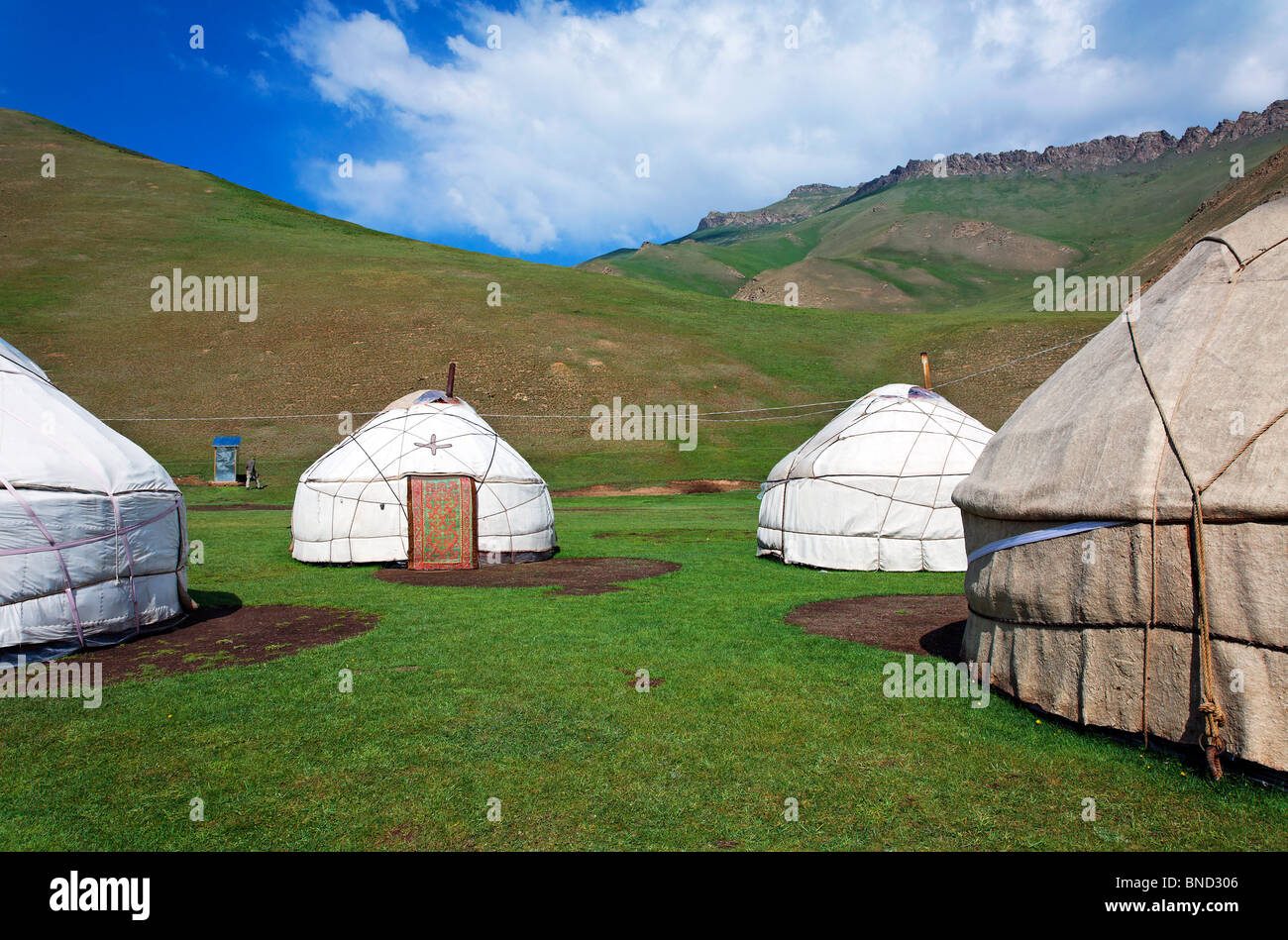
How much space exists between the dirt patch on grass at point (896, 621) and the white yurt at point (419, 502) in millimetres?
6218

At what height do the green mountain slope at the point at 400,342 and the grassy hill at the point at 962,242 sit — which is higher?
the grassy hill at the point at 962,242

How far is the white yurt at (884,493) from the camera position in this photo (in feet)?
39.2

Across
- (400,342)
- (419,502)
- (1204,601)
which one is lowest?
(1204,601)

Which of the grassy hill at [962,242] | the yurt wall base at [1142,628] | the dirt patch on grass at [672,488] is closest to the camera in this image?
the yurt wall base at [1142,628]

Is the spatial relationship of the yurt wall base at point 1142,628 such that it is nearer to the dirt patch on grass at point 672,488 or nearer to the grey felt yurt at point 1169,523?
the grey felt yurt at point 1169,523

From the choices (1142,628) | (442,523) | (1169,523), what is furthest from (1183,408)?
(442,523)

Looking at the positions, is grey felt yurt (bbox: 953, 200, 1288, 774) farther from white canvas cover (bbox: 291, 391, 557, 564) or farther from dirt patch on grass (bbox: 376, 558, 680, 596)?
white canvas cover (bbox: 291, 391, 557, 564)

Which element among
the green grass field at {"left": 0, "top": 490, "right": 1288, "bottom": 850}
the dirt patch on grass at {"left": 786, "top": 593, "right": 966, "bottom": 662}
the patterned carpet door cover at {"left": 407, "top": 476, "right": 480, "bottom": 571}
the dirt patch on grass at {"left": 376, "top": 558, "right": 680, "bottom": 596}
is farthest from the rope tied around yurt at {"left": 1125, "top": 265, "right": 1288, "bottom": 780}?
the patterned carpet door cover at {"left": 407, "top": 476, "right": 480, "bottom": 571}

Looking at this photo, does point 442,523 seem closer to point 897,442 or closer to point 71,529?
point 71,529

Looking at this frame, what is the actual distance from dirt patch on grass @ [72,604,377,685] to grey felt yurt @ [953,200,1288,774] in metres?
6.01

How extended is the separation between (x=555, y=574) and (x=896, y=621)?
5.54 metres

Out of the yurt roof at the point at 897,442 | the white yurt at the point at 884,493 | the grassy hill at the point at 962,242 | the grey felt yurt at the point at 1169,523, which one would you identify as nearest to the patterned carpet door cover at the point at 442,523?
the white yurt at the point at 884,493

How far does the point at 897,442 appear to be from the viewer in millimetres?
12477

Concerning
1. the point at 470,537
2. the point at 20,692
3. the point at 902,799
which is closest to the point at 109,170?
the point at 470,537
